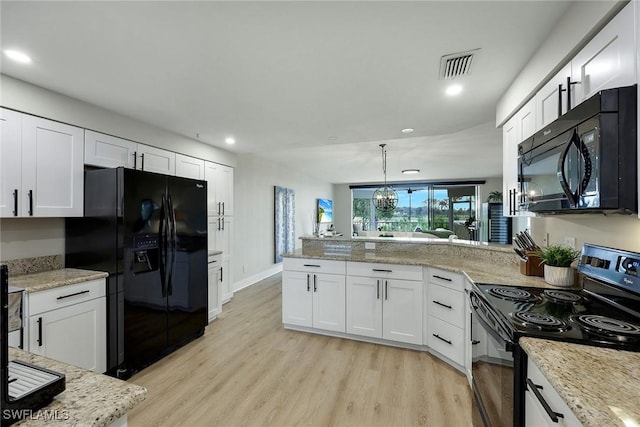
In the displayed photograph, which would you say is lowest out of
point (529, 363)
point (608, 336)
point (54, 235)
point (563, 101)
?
point (529, 363)

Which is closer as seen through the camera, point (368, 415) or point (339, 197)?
point (368, 415)

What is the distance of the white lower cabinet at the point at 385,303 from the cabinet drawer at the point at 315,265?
0.12m

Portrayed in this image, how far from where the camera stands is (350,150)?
5203mm

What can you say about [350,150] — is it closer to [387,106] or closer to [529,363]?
[387,106]

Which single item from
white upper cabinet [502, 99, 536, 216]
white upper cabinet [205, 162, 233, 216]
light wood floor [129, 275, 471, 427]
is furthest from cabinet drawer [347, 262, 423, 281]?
white upper cabinet [205, 162, 233, 216]

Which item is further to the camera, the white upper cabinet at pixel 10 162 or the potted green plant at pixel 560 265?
the white upper cabinet at pixel 10 162

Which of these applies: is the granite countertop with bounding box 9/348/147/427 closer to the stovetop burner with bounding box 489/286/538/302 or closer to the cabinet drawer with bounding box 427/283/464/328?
the stovetop burner with bounding box 489/286/538/302

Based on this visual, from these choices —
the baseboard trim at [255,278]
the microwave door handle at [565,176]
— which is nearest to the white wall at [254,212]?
the baseboard trim at [255,278]

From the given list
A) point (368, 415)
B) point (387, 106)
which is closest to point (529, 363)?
point (368, 415)

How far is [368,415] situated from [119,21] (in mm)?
2850

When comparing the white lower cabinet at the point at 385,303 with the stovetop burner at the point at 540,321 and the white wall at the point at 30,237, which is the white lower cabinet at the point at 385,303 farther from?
the white wall at the point at 30,237

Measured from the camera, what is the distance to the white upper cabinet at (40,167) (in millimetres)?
2080

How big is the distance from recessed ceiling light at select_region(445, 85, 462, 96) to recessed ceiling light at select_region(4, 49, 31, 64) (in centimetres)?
298

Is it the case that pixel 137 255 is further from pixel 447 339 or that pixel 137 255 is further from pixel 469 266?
pixel 469 266
